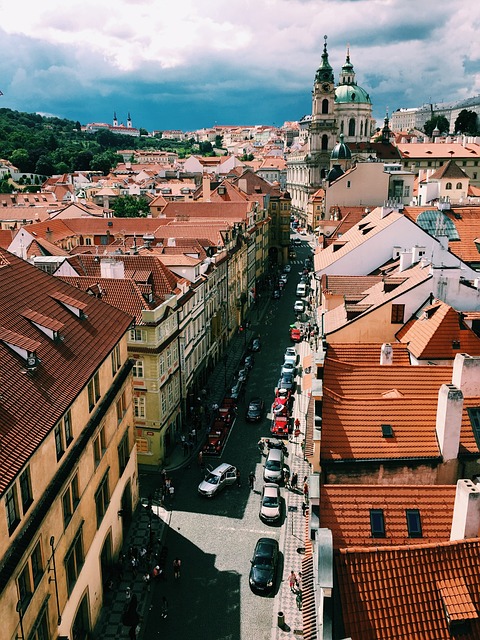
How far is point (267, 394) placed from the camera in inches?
2133

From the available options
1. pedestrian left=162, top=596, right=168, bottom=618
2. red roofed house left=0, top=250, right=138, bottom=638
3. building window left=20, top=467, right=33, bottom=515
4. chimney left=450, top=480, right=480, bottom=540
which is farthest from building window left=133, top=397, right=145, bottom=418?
chimney left=450, top=480, right=480, bottom=540

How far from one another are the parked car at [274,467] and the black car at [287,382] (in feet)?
39.2

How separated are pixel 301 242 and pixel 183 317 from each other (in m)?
97.5

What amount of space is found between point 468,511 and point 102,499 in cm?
1766

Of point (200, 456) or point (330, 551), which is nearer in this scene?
point (330, 551)

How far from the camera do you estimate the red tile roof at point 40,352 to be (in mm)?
19359

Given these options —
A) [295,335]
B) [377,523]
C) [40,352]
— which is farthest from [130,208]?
[377,523]

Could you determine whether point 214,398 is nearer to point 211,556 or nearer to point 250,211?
point 211,556

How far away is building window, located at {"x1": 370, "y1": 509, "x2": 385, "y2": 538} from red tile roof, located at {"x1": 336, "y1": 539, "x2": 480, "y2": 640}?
277 cm

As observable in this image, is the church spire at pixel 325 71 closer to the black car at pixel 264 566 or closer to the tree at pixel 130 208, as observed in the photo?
the tree at pixel 130 208

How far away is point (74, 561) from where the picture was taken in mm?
25156

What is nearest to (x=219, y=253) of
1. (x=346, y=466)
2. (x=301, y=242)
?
(x=346, y=466)

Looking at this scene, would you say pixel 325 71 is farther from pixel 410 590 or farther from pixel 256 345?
pixel 410 590

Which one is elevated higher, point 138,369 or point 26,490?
point 26,490
